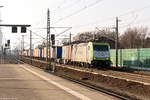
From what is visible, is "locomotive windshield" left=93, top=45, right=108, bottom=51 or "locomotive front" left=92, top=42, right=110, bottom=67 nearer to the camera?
"locomotive front" left=92, top=42, right=110, bottom=67

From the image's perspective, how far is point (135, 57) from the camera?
4181cm

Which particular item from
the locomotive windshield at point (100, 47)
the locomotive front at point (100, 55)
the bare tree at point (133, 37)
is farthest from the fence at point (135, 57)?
the bare tree at point (133, 37)

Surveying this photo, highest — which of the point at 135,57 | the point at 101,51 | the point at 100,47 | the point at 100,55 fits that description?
the point at 100,47

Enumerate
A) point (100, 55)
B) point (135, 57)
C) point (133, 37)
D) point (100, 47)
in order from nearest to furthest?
1. point (100, 55)
2. point (100, 47)
3. point (135, 57)
4. point (133, 37)

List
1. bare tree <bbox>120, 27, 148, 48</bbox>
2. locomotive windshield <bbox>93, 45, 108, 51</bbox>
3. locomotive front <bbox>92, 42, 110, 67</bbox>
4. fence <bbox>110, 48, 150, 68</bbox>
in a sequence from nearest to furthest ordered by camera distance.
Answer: locomotive front <bbox>92, 42, 110, 67</bbox> → locomotive windshield <bbox>93, 45, 108, 51</bbox> → fence <bbox>110, 48, 150, 68</bbox> → bare tree <bbox>120, 27, 148, 48</bbox>

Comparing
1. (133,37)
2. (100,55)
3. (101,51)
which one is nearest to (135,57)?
(101,51)

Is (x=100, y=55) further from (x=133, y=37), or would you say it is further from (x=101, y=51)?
(x=133, y=37)

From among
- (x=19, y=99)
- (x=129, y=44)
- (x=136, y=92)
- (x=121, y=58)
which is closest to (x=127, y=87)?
(x=136, y=92)

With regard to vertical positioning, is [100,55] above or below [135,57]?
above

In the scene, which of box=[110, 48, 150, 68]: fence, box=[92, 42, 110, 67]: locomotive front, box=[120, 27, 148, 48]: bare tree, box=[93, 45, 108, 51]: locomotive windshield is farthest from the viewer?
box=[120, 27, 148, 48]: bare tree

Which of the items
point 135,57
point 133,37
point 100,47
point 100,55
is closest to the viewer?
point 100,55

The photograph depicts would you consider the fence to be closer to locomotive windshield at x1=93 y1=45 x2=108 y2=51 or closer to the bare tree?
locomotive windshield at x1=93 y1=45 x2=108 y2=51

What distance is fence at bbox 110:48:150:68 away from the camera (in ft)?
126

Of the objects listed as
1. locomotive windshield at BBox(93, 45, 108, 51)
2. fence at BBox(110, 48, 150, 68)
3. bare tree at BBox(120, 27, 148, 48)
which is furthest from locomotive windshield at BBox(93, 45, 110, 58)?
bare tree at BBox(120, 27, 148, 48)
